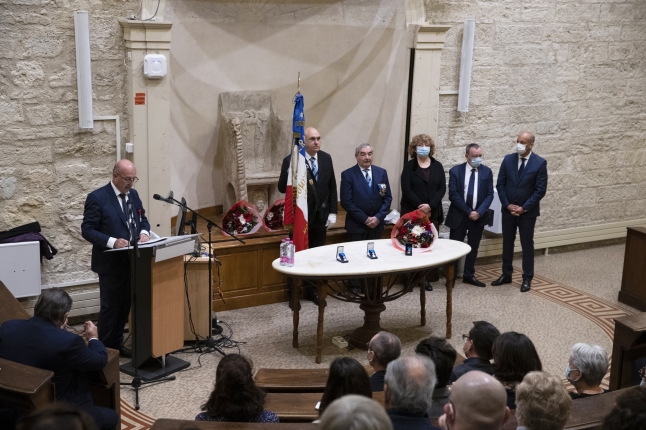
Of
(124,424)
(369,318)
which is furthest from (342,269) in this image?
(124,424)

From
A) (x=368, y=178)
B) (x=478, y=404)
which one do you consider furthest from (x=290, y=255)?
(x=478, y=404)

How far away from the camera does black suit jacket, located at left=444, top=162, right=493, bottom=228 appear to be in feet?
27.3

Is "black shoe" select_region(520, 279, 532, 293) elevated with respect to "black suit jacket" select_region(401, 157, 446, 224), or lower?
lower

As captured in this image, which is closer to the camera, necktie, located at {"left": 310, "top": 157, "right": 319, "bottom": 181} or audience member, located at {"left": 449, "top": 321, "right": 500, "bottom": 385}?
audience member, located at {"left": 449, "top": 321, "right": 500, "bottom": 385}

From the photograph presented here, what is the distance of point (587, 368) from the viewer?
164 inches

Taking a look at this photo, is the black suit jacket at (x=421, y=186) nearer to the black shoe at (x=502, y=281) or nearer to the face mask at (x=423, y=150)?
the face mask at (x=423, y=150)

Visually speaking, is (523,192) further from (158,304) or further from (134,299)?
(134,299)

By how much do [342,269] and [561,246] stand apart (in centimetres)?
474

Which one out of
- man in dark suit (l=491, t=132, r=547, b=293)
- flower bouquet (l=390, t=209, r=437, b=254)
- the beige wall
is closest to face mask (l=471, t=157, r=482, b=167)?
man in dark suit (l=491, t=132, r=547, b=293)

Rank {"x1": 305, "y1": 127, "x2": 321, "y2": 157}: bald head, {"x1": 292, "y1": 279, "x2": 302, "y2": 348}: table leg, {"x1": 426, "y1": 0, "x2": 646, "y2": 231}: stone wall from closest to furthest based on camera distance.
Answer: {"x1": 292, "y1": 279, "x2": 302, "y2": 348}: table leg
{"x1": 305, "y1": 127, "x2": 321, "y2": 157}: bald head
{"x1": 426, "y1": 0, "x2": 646, "y2": 231}: stone wall

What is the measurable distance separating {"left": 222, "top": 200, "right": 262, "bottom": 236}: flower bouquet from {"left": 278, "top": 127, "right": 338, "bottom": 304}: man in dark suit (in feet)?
1.28

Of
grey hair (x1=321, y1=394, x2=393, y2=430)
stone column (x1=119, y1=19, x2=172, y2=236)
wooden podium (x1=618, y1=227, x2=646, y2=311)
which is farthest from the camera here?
wooden podium (x1=618, y1=227, x2=646, y2=311)

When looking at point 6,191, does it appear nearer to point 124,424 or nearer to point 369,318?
point 124,424

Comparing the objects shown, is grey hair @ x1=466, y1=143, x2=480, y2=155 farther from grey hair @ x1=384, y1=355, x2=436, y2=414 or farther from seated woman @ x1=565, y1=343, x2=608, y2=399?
grey hair @ x1=384, y1=355, x2=436, y2=414
